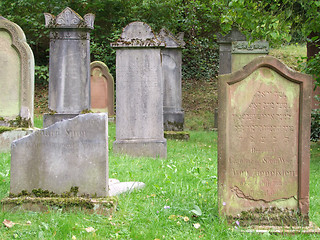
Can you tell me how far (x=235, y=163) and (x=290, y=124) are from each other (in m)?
0.67

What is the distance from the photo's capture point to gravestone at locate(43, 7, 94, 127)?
965 cm

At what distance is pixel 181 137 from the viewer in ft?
37.8

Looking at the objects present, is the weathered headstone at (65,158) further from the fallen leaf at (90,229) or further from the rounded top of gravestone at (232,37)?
the rounded top of gravestone at (232,37)

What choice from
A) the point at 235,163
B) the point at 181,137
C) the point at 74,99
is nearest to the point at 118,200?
the point at 235,163

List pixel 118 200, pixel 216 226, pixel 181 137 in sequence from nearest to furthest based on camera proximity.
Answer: pixel 216 226
pixel 118 200
pixel 181 137

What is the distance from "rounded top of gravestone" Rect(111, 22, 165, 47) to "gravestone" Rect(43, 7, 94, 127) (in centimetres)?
203

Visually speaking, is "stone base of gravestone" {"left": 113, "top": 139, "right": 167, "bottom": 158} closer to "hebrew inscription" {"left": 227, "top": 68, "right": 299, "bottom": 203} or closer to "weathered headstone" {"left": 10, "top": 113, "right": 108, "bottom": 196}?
"weathered headstone" {"left": 10, "top": 113, "right": 108, "bottom": 196}

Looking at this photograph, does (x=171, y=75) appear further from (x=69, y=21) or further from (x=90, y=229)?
(x=90, y=229)

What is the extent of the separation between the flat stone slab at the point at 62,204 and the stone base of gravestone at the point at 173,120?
8191mm

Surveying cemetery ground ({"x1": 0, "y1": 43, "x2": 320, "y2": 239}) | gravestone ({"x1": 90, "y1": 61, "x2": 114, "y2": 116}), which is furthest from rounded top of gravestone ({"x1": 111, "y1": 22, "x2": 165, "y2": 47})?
gravestone ({"x1": 90, "y1": 61, "x2": 114, "y2": 116})

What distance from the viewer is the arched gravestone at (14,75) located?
25.6 feet

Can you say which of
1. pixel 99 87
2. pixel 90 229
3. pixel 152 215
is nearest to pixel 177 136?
pixel 99 87

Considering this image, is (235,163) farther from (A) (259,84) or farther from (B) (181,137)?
(B) (181,137)

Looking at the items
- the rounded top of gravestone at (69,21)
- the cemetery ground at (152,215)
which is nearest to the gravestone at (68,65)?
the rounded top of gravestone at (69,21)
